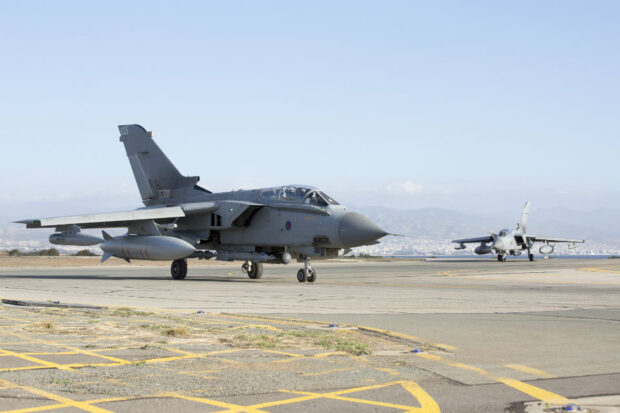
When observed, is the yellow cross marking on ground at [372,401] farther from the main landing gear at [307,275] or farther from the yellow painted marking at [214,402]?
the main landing gear at [307,275]

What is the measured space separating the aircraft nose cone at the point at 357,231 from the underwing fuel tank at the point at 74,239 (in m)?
10.3

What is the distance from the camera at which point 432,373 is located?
21.4 ft

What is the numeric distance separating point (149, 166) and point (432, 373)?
997 inches

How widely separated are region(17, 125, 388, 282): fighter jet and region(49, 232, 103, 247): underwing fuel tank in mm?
37

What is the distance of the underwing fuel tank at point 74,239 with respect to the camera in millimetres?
26656

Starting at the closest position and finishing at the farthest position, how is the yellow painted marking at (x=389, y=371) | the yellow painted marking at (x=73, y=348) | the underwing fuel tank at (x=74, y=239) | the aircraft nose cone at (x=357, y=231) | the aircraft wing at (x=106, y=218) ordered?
the yellow painted marking at (x=389, y=371) < the yellow painted marking at (x=73, y=348) < the aircraft nose cone at (x=357, y=231) < the aircraft wing at (x=106, y=218) < the underwing fuel tank at (x=74, y=239)

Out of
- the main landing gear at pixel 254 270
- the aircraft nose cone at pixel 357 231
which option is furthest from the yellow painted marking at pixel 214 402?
the main landing gear at pixel 254 270

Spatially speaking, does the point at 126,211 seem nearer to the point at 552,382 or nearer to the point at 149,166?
the point at 149,166

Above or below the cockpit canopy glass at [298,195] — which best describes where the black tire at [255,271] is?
below

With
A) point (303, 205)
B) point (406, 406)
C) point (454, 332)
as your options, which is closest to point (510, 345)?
point (454, 332)

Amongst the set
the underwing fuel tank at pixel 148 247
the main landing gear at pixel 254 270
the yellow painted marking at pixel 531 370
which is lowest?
the yellow painted marking at pixel 531 370

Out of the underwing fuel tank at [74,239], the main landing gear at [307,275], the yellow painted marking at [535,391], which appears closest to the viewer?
the yellow painted marking at [535,391]

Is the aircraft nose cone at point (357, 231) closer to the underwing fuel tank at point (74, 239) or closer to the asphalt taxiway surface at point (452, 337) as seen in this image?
the asphalt taxiway surface at point (452, 337)

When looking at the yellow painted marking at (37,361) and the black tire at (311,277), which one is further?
the black tire at (311,277)
